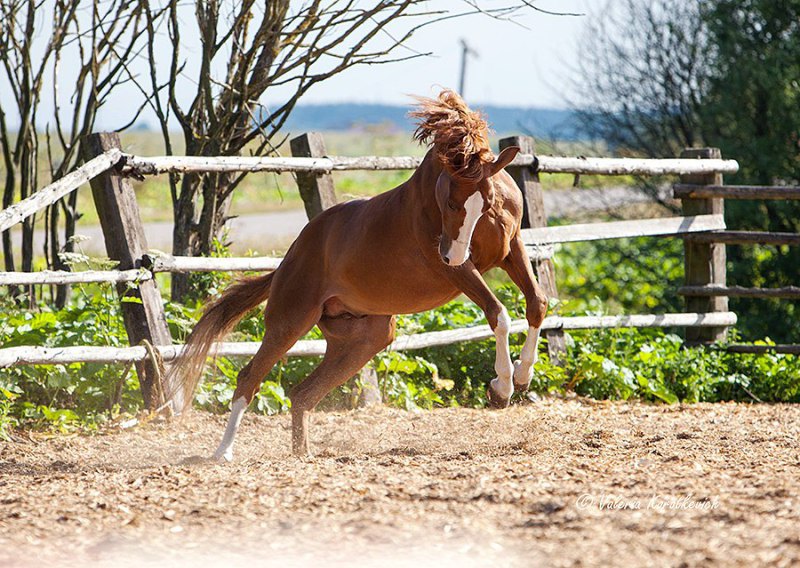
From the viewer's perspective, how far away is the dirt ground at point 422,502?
9.54 ft

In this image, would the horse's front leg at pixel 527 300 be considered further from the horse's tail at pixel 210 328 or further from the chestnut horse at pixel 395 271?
the horse's tail at pixel 210 328

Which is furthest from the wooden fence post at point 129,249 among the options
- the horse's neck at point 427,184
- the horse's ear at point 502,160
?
the horse's ear at point 502,160

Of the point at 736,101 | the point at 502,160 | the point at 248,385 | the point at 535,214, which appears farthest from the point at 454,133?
the point at 736,101

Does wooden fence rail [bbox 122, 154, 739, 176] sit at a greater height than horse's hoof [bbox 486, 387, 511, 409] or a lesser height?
greater

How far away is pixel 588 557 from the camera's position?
109 inches

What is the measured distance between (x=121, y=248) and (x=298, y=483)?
2.52m

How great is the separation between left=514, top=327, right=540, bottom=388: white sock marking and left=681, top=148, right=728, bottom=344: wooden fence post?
3.71 metres

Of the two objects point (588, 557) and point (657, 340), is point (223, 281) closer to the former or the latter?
point (657, 340)

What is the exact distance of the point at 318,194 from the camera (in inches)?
255

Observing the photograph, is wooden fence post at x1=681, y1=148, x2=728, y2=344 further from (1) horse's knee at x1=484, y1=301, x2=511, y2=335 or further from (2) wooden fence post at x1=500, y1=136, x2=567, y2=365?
(1) horse's knee at x1=484, y1=301, x2=511, y2=335

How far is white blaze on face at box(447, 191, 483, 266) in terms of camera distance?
4.24 meters

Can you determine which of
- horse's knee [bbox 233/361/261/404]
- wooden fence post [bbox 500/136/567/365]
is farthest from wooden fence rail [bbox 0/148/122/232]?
wooden fence post [bbox 500/136/567/365]

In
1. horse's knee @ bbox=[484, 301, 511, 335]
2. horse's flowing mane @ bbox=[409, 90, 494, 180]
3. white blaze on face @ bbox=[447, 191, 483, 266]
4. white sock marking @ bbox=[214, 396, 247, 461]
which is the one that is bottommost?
white sock marking @ bbox=[214, 396, 247, 461]

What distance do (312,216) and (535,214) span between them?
1.76m
